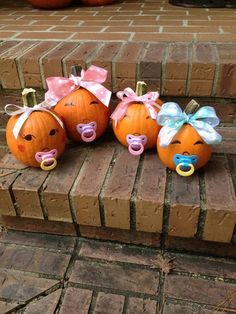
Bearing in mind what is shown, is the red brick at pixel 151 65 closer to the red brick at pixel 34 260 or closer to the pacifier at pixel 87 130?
the pacifier at pixel 87 130

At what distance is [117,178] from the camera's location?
→ 85 cm

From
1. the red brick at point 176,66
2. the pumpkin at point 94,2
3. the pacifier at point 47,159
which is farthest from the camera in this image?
the pumpkin at point 94,2

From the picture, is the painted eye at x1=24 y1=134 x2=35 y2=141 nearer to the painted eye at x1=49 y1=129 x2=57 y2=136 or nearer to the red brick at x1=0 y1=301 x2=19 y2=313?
the painted eye at x1=49 y1=129 x2=57 y2=136

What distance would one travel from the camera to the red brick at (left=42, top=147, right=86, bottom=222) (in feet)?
2.71

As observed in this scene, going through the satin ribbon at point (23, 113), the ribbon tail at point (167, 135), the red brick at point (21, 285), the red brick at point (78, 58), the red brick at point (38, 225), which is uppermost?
the red brick at point (78, 58)

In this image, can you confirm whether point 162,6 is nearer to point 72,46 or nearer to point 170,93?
point 72,46

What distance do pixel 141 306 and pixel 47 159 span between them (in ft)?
1.56

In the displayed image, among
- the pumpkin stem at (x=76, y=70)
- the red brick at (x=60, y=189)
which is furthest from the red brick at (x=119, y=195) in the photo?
the pumpkin stem at (x=76, y=70)

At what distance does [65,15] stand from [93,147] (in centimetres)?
108

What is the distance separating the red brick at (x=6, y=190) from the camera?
A: 85 centimetres

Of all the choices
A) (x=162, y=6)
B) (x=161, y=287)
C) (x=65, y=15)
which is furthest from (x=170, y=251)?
(x=162, y=6)

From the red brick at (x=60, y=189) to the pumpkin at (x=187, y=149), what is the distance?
27 centimetres

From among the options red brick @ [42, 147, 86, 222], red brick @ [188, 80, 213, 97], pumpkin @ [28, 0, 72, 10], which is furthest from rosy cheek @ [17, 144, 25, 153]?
pumpkin @ [28, 0, 72, 10]

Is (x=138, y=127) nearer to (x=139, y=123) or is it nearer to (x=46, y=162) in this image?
(x=139, y=123)
